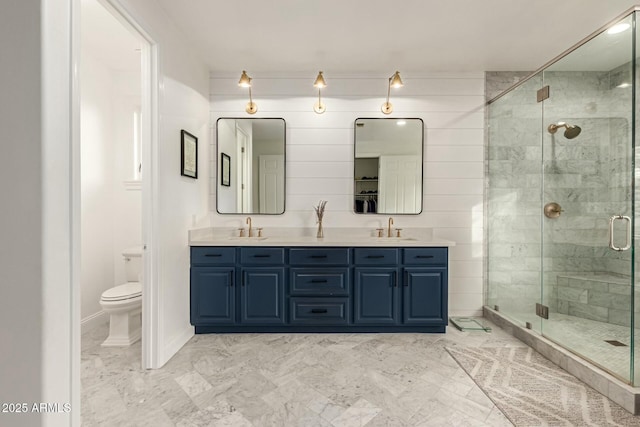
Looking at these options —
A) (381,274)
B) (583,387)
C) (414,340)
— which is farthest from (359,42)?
(583,387)

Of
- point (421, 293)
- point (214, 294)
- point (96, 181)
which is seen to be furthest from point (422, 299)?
point (96, 181)

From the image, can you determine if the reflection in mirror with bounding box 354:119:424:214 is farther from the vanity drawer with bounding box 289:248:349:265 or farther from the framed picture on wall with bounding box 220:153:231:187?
the framed picture on wall with bounding box 220:153:231:187

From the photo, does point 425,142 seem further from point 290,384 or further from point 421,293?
point 290,384

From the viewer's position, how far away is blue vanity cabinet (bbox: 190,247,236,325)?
8.90ft

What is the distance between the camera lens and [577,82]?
2473 millimetres

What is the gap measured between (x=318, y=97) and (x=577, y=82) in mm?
2274

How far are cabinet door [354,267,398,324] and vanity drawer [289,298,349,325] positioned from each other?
119 millimetres

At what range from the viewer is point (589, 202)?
2.46 m

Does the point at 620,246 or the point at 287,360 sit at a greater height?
the point at 620,246

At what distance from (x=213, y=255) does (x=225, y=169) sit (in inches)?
39.6

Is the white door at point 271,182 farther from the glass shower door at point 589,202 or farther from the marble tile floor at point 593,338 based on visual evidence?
the marble tile floor at point 593,338

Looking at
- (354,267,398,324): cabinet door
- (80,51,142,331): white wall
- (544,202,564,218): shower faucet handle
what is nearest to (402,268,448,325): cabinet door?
(354,267,398,324): cabinet door
